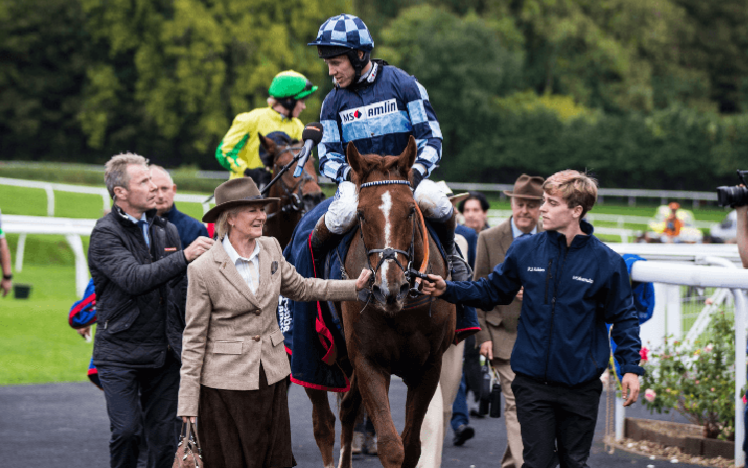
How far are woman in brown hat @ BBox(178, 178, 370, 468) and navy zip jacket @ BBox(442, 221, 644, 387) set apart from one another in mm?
798

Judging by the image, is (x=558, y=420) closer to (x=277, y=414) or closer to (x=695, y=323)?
(x=277, y=414)

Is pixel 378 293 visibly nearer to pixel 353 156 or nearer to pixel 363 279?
pixel 363 279

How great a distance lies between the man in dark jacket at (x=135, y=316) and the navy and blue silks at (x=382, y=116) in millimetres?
1013

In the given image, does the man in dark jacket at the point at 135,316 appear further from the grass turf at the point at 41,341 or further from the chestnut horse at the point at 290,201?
the grass turf at the point at 41,341

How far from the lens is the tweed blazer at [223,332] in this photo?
3.79 metres

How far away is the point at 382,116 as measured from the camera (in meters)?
4.75

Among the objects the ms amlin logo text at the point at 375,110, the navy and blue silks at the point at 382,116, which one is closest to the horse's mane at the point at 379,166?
the navy and blue silks at the point at 382,116

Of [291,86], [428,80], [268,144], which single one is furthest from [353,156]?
[428,80]

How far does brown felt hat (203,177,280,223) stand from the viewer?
392 cm

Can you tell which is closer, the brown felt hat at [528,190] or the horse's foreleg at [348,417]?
the horse's foreleg at [348,417]

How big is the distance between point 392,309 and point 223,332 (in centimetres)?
75

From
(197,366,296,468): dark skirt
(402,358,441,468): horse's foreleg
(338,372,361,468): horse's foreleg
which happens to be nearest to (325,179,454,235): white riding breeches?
(402,358,441,468): horse's foreleg

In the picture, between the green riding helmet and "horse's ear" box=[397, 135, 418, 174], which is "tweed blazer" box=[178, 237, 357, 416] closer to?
"horse's ear" box=[397, 135, 418, 174]

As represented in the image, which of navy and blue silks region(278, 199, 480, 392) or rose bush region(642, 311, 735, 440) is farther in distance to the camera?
rose bush region(642, 311, 735, 440)
